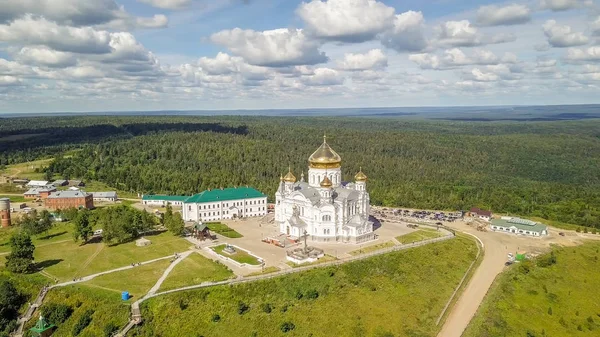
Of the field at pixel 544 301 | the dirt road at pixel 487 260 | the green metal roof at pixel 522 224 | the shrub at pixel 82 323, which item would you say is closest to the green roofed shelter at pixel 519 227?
the green metal roof at pixel 522 224

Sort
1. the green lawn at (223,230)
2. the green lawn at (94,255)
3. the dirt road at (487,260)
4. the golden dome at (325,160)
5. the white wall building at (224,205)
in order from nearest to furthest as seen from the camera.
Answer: the dirt road at (487,260), the green lawn at (94,255), the green lawn at (223,230), the golden dome at (325,160), the white wall building at (224,205)

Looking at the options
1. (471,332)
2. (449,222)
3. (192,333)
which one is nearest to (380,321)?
(471,332)

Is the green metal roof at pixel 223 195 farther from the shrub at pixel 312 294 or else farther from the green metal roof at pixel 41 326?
the shrub at pixel 312 294

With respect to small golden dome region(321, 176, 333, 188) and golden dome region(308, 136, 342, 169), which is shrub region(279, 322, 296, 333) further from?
golden dome region(308, 136, 342, 169)

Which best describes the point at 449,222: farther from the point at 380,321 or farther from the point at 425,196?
the point at 380,321

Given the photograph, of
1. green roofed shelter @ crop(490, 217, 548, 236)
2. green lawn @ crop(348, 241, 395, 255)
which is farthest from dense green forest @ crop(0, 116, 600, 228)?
green lawn @ crop(348, 241, 395, 255)

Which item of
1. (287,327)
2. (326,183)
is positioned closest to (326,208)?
(326,183)
